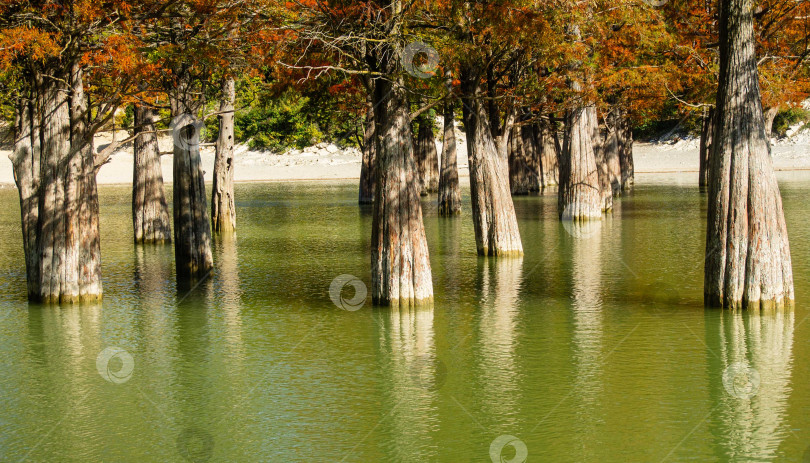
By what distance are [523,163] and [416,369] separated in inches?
1388

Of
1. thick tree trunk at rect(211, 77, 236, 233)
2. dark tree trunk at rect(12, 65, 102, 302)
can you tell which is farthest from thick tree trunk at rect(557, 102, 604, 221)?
dark tree trunk at rect(12, 65, 102, 302)

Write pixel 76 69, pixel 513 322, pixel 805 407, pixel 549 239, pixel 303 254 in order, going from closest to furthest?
1. pixel 805 407
2. pixel 513 322
3. pixel 76 69
4. pixel 303 254
5. pixel 549 239

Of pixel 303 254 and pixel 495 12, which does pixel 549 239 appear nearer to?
pixel 303 254

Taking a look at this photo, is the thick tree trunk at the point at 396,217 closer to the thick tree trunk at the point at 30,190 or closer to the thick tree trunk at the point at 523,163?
the thick tree trunk at the point at 30,190

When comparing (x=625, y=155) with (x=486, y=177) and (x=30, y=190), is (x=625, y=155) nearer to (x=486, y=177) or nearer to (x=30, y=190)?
(x=486, y=177)

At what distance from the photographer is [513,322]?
47.9 ft

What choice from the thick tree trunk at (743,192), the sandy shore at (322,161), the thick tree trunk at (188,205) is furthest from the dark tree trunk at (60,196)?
the sandy shore at (322,161)

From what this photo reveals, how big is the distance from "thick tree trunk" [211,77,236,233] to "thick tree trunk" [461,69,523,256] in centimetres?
919

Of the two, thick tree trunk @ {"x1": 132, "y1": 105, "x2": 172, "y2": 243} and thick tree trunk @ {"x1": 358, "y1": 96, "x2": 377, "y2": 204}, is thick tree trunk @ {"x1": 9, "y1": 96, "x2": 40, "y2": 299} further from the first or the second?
thick tree trunk @ {"x1": 358, "y1": 96, "x2": 377, "y2": 204}

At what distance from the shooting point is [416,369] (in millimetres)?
12070

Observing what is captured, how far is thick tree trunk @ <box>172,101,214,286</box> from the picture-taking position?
19281mm

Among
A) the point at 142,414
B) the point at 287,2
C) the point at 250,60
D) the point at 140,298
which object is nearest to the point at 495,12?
the point at 287,2

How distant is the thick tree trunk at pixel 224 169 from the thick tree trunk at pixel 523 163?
55.9 feet

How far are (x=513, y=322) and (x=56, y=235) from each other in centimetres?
793
